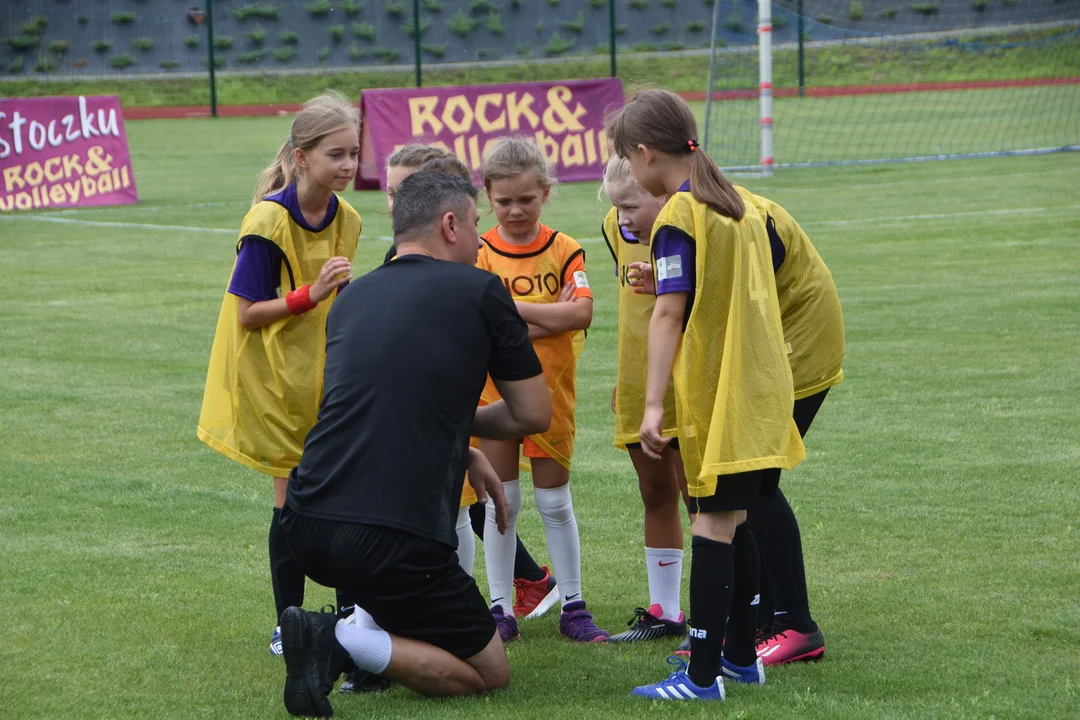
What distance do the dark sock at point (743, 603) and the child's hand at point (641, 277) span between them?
734mm

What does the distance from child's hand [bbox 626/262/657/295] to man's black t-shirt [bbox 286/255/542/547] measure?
415 millimetres

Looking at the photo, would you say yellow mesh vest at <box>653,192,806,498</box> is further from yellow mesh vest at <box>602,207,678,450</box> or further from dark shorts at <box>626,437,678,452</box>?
yellow mesh vest at <box>602,207,678,450</box>

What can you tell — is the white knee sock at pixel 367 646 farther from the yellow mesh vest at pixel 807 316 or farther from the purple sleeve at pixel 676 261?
the yellow mesh vest at pixel 807 316

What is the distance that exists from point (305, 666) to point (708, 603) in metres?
1.10

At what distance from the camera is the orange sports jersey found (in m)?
4.82

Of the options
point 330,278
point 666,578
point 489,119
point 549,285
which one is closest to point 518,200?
point 549,285

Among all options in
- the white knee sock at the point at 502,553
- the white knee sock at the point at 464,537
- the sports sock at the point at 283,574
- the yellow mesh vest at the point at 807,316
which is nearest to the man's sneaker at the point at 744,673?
the yellow mesh vest at the point at 807,316

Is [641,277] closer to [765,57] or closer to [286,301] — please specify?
[286,301]

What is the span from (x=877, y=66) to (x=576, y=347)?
1255 inches

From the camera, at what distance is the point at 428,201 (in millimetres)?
3979

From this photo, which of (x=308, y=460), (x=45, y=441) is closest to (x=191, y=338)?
(x=45, y=441)

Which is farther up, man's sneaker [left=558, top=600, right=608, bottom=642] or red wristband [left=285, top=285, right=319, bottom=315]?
red wristband [left=285, top=285, right=319, bottom=315]

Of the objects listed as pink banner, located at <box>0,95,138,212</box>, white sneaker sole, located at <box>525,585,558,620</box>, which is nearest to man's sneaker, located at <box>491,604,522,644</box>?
white sneaker sole, located at <box>525,585,558,620</box>

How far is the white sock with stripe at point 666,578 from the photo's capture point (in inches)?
187
